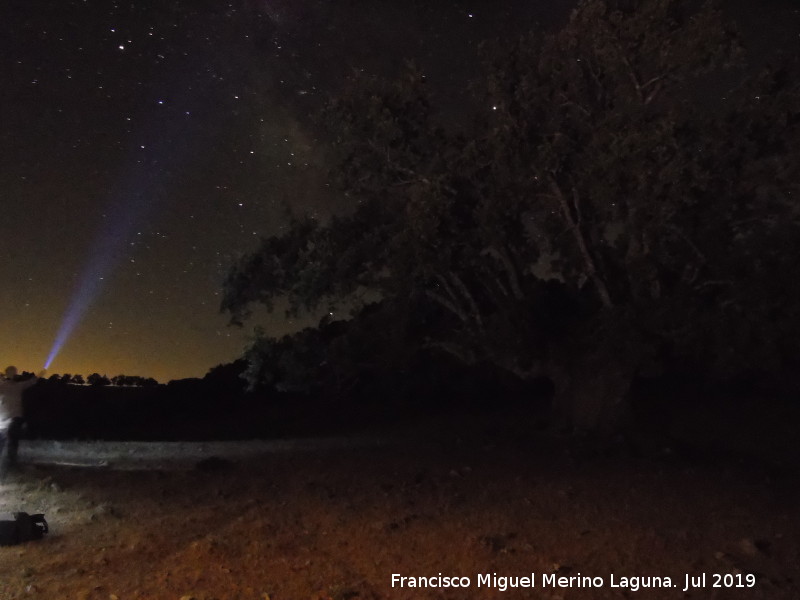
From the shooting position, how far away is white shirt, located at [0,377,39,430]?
39.9ft

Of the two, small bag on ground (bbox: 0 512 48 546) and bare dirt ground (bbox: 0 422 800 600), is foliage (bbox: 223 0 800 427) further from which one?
small bag on ground (bbox: 0 512 48 546)

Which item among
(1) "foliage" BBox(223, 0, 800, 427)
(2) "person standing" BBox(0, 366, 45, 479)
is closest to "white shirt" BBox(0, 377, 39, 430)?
(2) "person standing" BBox(0, 366, 45, 479)

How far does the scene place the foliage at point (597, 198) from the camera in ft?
39.9

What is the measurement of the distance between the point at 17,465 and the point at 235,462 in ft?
11.5

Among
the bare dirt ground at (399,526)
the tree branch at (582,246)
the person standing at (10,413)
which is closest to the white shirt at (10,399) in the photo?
the person standing at (10,413)

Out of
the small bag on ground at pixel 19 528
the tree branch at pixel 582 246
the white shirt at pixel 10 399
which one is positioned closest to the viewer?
the small bag on ground at pixel 19 528

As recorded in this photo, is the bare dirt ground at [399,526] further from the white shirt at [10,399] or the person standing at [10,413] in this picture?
the white shirt at [10,399]

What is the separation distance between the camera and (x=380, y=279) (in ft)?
47.4

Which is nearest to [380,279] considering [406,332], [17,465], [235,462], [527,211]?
[406,332]

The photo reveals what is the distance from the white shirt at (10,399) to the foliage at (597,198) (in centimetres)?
407

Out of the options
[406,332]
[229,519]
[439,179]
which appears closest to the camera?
[229,519]

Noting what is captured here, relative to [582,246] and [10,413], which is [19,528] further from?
[582,246]

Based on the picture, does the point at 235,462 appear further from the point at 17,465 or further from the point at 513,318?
the point at 513,318

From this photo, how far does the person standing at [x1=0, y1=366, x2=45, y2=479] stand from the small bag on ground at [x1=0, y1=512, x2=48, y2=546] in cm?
427
